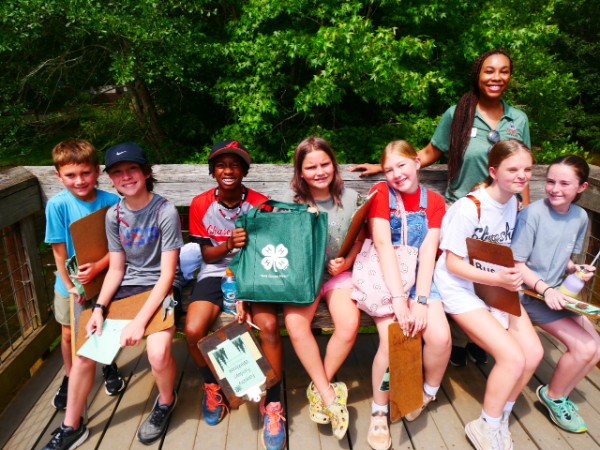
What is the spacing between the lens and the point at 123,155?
7.93 ft

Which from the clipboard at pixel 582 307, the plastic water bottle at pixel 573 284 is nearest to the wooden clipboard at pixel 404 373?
the clipboard at pixel 582 307

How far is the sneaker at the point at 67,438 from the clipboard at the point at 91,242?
0.67 metres

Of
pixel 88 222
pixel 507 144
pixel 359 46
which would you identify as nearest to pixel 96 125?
pixel 359 46

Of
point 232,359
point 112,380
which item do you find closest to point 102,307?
point 112,380

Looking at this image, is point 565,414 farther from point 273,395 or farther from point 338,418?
point 273,395

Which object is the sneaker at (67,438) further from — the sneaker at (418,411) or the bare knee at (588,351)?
the bare knee at (588,351)

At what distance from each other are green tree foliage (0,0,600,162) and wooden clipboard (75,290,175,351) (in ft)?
11.5

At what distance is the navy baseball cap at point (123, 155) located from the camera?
94.6 inches

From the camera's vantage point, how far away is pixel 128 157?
2.42 metres

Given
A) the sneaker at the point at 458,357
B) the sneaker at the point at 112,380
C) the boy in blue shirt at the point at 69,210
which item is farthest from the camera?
the sneaker at the point at 458,357

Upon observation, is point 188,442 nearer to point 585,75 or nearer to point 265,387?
point 265,387

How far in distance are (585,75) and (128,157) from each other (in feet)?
57.7

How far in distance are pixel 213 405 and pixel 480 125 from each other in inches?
89.7

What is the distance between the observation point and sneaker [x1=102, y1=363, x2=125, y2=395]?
275 centimetres
